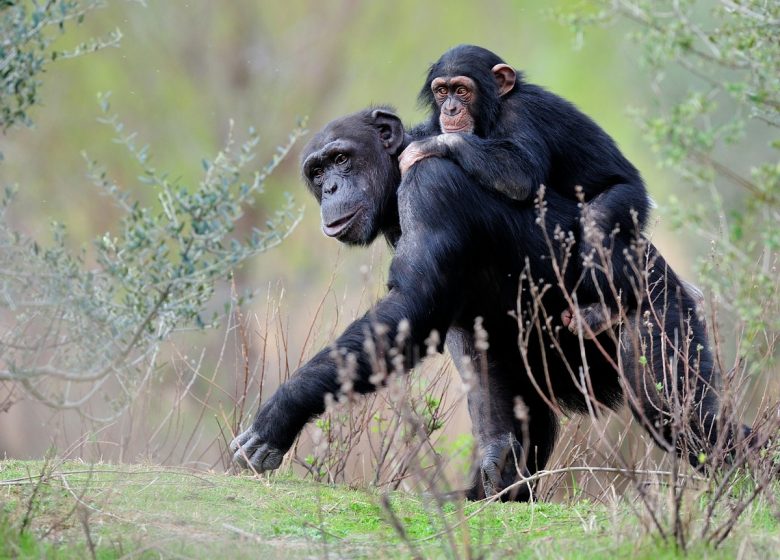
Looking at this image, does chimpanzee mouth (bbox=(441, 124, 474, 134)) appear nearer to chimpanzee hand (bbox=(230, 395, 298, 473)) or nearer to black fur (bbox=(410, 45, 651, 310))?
black fur (bbox=(410, 45, 651, 310))

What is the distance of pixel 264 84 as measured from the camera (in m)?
18.7

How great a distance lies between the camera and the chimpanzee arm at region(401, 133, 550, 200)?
562 cm

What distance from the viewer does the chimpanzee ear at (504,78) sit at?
6090 mm

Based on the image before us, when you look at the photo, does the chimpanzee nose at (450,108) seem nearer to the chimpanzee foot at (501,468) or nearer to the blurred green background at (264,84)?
the chimpanzee foot at (501,468)

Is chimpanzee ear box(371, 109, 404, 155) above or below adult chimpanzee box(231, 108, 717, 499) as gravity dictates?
above

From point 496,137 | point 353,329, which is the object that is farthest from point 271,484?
point 496,137

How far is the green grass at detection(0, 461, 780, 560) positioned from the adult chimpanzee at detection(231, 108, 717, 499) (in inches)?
16.7

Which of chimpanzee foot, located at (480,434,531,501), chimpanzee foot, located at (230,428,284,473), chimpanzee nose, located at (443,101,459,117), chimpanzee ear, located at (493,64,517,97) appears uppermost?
chimpanzee ear, located at (493,64,517,97)

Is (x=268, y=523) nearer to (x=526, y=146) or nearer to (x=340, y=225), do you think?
(x=340, y=225)

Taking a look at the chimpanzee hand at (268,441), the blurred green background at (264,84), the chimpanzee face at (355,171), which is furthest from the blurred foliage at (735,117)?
the blurred green background at (264,84)

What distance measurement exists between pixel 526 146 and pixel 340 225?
117cm

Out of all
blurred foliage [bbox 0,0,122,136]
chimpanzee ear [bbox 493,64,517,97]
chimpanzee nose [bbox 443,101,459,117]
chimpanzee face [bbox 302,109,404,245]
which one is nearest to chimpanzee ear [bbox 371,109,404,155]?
chimpanzee face [bbox 302,109,404,245]

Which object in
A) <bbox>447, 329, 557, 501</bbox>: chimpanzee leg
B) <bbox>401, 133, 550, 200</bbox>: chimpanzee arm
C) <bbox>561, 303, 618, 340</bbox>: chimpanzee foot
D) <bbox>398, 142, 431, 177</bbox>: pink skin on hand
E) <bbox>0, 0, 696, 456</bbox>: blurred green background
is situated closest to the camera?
<bbox>561, 303, 618, 340</bbox>: chimpanzee foot

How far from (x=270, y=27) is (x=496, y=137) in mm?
13984
